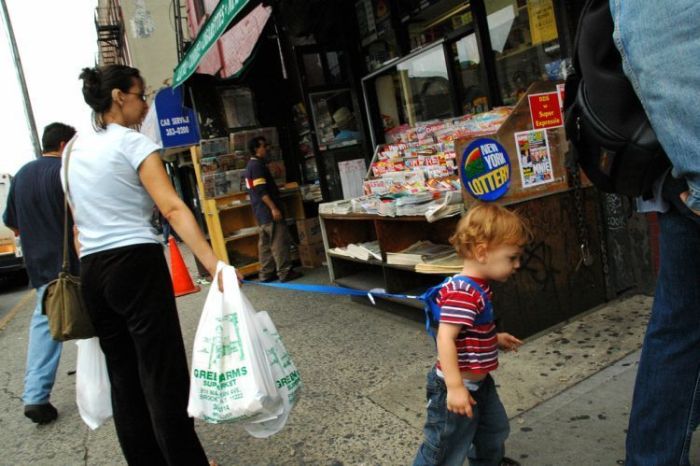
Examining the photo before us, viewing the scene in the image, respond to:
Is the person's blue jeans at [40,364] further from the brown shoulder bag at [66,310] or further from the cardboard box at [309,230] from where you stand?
the cardboard box at [309,230]

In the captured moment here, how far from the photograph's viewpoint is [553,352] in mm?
3338

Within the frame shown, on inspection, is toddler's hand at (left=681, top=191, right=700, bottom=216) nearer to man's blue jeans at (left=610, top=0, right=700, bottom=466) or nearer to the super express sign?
man's blue jeans at (left=610, top=0, right=700, bottom=466)

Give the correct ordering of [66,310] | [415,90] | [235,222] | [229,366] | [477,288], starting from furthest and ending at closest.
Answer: [235,222]
[415,90]
[66,310]
[229,366]
[477,288]

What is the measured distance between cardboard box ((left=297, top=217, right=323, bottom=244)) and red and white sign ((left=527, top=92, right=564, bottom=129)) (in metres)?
4.43

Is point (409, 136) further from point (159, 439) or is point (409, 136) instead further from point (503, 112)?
point (159, 439)

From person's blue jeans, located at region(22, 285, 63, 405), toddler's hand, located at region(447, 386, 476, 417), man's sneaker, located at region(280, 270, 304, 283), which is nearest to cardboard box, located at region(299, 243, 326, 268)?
man's sneaker, located at region(280, 270, 304, 283)

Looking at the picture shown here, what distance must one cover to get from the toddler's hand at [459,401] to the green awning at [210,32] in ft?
11.2

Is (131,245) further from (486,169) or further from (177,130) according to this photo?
(177,130)

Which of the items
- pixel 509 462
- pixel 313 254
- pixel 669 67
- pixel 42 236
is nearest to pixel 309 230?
pixel 313 254

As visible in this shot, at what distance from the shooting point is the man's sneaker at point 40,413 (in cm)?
365

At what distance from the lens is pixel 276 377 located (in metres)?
2.19

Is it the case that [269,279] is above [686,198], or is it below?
below

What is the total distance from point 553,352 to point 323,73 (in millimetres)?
4233

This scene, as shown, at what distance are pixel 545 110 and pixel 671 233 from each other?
6.99 feet
